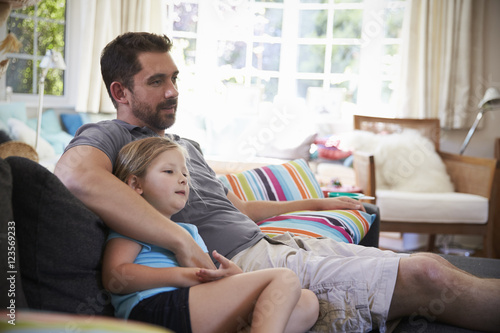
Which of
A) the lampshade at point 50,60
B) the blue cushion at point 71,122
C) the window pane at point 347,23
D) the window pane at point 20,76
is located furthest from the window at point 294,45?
the lampshade at point 50,60

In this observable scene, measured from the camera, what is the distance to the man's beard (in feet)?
5.44

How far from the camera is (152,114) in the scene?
5.47 ft

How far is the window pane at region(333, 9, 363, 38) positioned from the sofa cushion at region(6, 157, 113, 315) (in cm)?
473

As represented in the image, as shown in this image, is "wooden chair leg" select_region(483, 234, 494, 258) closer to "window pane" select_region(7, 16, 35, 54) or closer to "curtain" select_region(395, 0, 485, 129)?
"curtain" select_region(395, 0, 485, 129)

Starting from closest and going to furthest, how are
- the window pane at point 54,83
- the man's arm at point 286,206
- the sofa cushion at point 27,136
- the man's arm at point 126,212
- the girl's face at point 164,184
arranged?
the man's arm at point 126,212 → the girl's face at point 164,184 → the man's arm at point 286,206 → the sofa cushion at point 27,136 → the window pane at point 54,83

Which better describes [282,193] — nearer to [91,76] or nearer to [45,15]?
[91,76]

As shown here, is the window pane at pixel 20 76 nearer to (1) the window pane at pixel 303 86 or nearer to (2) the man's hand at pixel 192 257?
(1) the window pane at pixel 303 86

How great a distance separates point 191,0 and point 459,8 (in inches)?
108

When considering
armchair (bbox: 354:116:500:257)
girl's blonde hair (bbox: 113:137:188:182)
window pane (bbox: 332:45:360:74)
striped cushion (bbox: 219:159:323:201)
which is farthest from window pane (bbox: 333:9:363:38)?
girl's blonde hair (bbox: 113:137:188:182)

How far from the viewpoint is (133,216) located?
46.5 inches

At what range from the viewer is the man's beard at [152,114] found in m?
1.66

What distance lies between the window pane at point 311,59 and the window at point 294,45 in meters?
0.01

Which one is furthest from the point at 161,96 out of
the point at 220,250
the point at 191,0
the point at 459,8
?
the point at 191,0

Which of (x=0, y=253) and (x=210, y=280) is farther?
(x=210, y=280)
